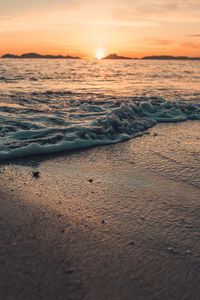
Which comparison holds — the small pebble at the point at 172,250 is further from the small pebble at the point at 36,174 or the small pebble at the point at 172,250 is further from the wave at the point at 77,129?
the wave at the point at 77,129

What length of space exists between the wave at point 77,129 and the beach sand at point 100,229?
1.59 feet

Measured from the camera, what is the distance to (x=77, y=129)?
4668mm

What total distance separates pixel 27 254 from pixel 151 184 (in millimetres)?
1481

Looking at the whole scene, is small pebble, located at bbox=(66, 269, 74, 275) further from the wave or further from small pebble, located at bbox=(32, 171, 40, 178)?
the wave

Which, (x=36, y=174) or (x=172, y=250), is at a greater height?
(x=36, y=174)

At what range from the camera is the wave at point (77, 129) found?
144 inches

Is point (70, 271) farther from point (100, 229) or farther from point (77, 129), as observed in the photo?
point (77, 129)

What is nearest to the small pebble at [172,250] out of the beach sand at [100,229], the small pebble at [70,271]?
the beach sand at [100,229]

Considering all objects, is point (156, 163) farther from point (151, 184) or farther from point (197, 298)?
point (197, 298)

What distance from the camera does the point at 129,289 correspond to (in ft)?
4.33

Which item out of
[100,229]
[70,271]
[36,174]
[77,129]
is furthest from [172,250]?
[77,129]

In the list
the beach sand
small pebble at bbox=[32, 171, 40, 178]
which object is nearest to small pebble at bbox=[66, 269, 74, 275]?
the beach sand

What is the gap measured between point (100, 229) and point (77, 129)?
9.98 feet

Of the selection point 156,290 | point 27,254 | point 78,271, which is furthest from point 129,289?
point 27,254
